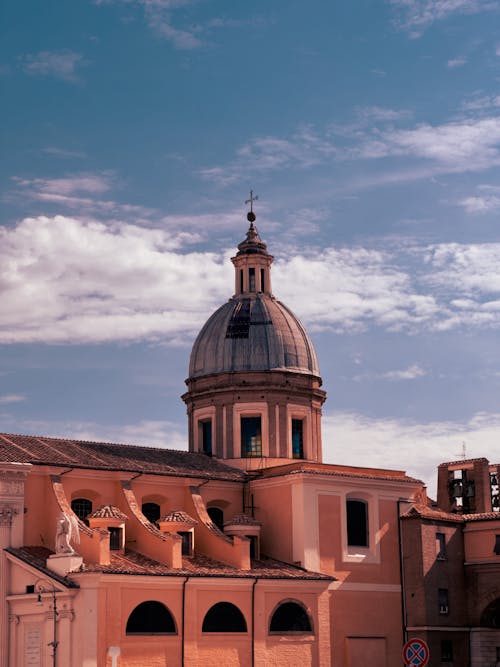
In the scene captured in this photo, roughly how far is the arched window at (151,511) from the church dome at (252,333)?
892 cm

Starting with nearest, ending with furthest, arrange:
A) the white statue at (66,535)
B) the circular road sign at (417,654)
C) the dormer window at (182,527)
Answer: the circular road sign at (417,654), the white statue at (66,535), the dormer window at (182,527)

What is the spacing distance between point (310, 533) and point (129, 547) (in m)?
7.49

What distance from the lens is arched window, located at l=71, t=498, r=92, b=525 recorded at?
46781 mm

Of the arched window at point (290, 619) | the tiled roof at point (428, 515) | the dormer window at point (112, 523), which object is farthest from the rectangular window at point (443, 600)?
the dormer window at point (112, 523)

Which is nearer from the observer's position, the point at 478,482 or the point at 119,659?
the point at 119,659

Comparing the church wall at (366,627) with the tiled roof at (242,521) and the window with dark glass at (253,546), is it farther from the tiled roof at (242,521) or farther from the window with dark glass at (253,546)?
the tiled roof at (242,521)

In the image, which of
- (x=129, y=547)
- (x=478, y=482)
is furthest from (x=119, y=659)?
(x=478, y=482)

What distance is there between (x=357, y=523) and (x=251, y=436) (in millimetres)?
6901

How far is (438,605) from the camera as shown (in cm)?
5034

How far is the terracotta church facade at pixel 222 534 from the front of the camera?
41.9 m

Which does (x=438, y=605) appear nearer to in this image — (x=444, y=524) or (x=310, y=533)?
(x=444, y=524)

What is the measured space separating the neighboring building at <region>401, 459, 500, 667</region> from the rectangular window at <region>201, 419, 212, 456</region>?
9.77m

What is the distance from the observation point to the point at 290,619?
46125mm

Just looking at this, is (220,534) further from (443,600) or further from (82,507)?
(443,600)
